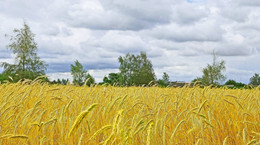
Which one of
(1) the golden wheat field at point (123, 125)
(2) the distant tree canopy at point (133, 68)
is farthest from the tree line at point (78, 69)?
(1) the golden wheat field at point (123, 125)

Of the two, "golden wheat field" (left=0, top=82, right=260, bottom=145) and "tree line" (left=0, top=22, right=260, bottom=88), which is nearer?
"golden wheat field" (left=0, top=82, right=260, bottom=145)

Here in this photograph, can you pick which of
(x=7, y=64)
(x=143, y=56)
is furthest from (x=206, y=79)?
(x=7, y=64)

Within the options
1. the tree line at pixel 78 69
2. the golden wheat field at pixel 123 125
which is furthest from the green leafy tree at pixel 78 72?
the golden wheat field at pixel 123 125

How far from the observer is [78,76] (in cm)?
1967

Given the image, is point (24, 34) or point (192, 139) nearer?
point (192, 139)

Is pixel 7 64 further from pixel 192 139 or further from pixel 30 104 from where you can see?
pixel 192 139

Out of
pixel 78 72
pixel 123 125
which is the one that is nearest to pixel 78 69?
pixel 78 72

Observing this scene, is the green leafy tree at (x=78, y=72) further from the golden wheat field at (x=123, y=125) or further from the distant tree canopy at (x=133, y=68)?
the golden wheat field at (x=123, y=125)

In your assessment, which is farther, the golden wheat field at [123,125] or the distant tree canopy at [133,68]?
the distant tree canopy at [133,68]

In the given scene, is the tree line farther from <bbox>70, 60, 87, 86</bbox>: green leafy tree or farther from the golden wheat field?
the golden wheat field

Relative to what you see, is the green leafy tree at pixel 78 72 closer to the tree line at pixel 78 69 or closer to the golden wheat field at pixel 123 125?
the tree line at pixel 78 69

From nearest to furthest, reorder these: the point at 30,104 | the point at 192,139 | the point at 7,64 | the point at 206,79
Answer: the point at 192,139
the point at 30,104
the point at 7,64
the point at 206,79

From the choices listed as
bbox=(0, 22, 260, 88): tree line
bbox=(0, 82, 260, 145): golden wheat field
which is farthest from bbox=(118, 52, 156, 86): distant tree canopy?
Answer: bbox=(0, 82, 260, 145): golden wheat field

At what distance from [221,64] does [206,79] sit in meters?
2.69
